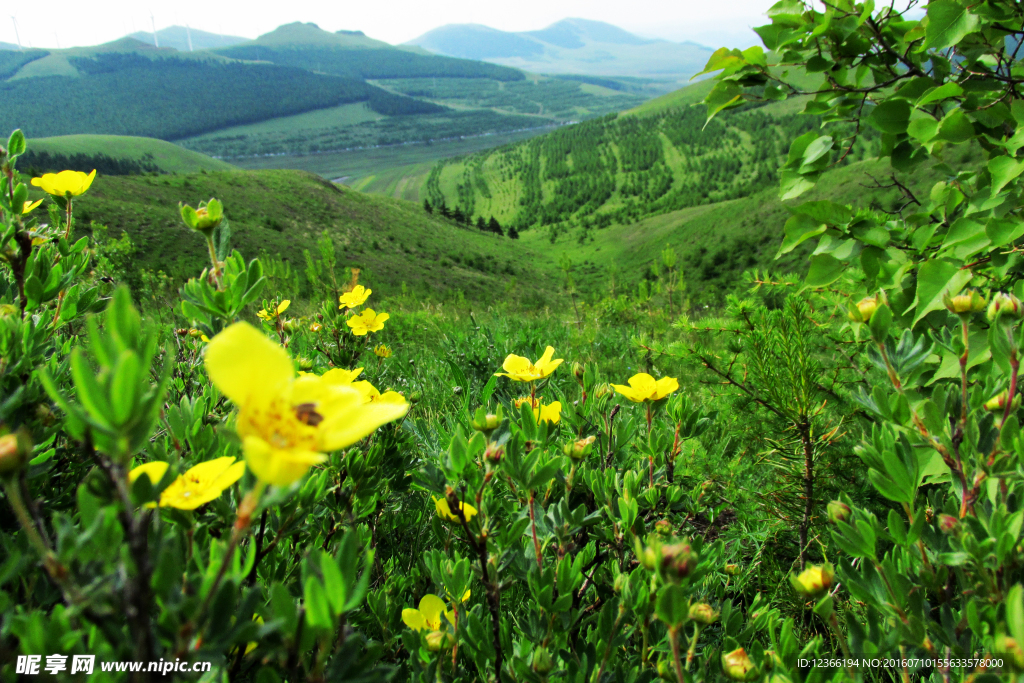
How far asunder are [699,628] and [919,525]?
0.31m

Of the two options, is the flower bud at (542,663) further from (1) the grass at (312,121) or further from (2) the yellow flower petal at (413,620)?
(1) the grass at (312,121)

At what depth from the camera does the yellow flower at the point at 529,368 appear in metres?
1.11

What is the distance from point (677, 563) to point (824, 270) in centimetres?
114

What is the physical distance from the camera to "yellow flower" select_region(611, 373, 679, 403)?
3.33ft

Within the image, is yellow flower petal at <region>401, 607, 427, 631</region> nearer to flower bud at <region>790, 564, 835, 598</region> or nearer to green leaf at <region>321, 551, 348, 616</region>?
green leaf at <region>321, 551, 348, 616</region>

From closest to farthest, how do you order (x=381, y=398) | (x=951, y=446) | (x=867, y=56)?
1. (x=951, y=446)
2. (x=381, y=398)
3. (x=867, y=56)

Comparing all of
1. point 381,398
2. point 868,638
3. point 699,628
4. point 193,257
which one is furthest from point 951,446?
point 193,257

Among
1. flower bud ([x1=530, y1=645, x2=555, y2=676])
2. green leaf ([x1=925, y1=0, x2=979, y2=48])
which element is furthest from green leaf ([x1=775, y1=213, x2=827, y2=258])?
flower bud ([x1=530, y1=645, x2=555, y2=676])

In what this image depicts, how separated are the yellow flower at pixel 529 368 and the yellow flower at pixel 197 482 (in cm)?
56

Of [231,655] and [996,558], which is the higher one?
[996,558]

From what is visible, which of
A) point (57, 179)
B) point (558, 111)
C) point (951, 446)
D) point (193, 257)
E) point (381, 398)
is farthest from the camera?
point (558, 111)

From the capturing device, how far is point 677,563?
0.56m

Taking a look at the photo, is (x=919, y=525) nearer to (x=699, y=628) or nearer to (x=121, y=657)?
(x=699, y=628)

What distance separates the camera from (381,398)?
97cm
